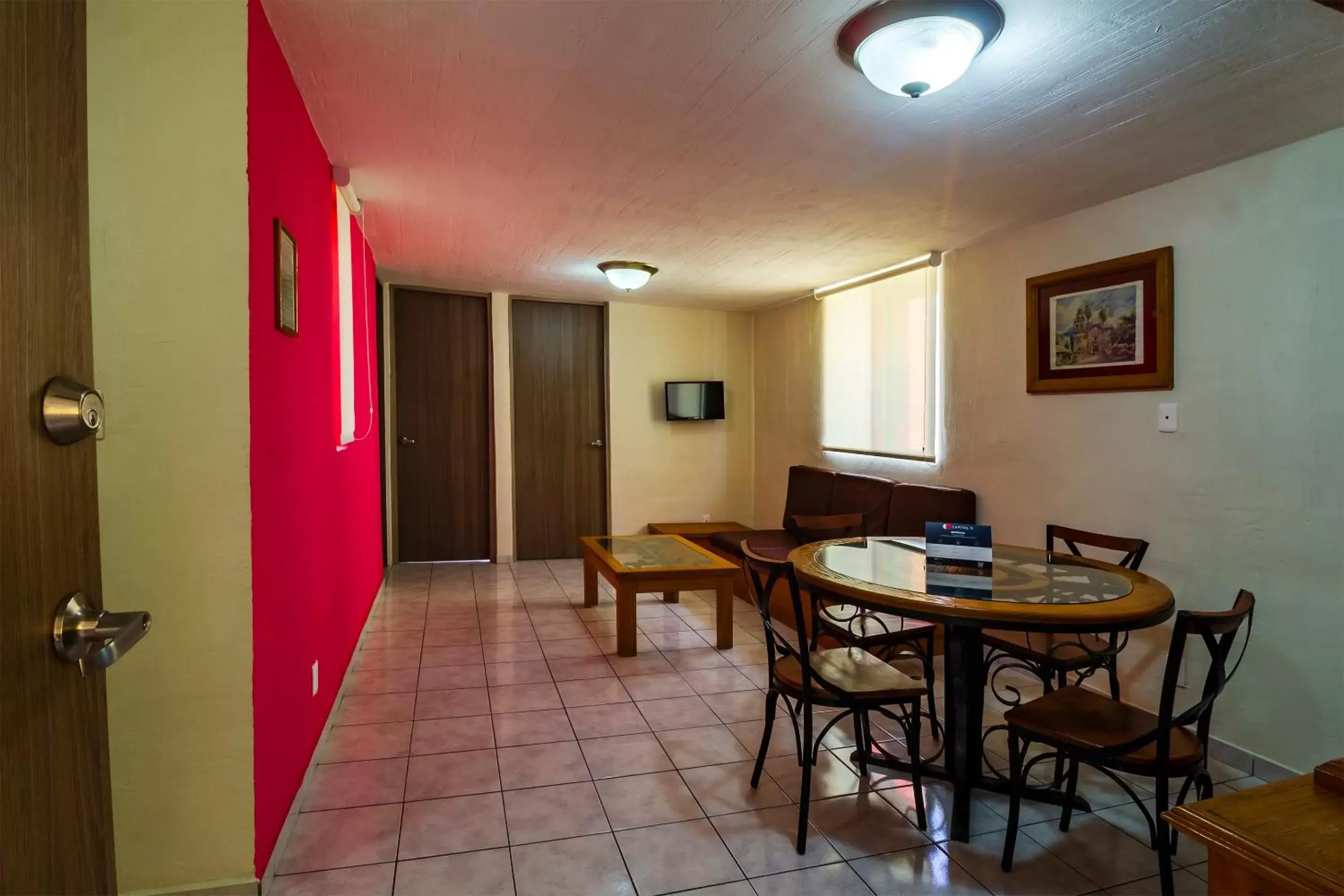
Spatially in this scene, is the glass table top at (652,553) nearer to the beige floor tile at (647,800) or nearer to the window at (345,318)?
the beige floor tile at (647,800)

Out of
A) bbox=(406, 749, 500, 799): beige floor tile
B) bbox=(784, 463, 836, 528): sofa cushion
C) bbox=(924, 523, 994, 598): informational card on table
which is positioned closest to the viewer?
bbox=(924, 523, 994, 598): informational card on table

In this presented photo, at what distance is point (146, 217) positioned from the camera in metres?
1.69

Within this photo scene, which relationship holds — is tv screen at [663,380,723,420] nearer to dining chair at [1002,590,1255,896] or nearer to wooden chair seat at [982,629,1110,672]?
wooden chair seat at [982,629,1110,672]

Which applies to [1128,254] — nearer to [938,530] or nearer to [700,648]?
[938,530]

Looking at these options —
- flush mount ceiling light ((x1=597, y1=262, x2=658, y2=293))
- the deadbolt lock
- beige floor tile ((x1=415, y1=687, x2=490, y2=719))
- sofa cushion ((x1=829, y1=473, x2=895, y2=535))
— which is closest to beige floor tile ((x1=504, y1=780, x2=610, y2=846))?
beige floor tile ((x1=415, y1=687, x2=490, y2=719))

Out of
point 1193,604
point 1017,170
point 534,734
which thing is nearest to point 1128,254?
point 1017,170

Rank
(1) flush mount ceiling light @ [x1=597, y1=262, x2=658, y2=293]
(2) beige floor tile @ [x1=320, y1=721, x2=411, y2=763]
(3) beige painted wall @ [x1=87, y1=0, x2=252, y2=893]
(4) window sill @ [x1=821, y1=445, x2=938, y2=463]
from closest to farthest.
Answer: (3) beige painted wall @ [x1=87, y1=0, x2=252, y2=893], (2) beige floor tile @ [x1=320, y1=721, x2=411, y2=763], (4) window sill @ [x1=821, y1=445, x2=938, y2=463], (1) flush mount ceiling light @ [x1=597, y1=262, x2=658, y2=293]

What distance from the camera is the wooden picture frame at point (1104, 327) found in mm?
2967

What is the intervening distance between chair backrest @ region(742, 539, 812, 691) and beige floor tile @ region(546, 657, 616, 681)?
1338mm

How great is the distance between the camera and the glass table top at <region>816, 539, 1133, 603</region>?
2074 millimetres

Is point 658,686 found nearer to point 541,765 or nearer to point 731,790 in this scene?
point 541,765

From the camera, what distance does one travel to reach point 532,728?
290 cm

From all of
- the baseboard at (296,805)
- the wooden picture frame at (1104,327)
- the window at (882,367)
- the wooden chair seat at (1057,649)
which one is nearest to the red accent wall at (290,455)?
the baseboard at (296,805)

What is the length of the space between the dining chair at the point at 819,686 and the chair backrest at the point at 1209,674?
0.58 metres
